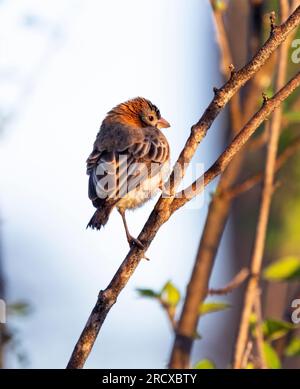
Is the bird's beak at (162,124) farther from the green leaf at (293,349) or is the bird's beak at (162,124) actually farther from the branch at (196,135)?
the branch at (196,135)

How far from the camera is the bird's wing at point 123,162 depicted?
5535 mm

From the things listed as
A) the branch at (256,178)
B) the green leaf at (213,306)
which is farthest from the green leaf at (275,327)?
the branch at (256,178)

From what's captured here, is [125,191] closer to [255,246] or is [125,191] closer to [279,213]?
[255,246]

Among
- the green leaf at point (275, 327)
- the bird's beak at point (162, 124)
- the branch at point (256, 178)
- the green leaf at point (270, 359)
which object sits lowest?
the green leaf at point (270, 359)

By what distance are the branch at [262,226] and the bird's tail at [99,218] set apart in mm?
886

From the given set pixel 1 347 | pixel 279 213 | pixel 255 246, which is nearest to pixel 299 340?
pixel 255 246

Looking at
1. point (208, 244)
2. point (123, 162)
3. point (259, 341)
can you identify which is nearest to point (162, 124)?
point (123, 162)

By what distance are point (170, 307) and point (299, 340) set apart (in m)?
0.81

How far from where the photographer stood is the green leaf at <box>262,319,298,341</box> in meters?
5.33

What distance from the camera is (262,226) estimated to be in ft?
17.2

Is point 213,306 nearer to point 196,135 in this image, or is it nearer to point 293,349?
point 293,349

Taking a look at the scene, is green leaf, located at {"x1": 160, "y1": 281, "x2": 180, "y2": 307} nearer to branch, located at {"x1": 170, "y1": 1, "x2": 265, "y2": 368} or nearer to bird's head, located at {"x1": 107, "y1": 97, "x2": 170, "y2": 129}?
branch, located at {"x1": 170, "y1": 1, "x2": 265, "y2": 368}

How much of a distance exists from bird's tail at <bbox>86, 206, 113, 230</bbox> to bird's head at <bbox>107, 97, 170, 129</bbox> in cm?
160

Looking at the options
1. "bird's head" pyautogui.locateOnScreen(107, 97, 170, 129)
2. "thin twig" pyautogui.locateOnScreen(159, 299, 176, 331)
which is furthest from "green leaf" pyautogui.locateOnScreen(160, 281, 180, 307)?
"bird's head" pyautogui.locateOnScreen(107, 97, 170, 129)
